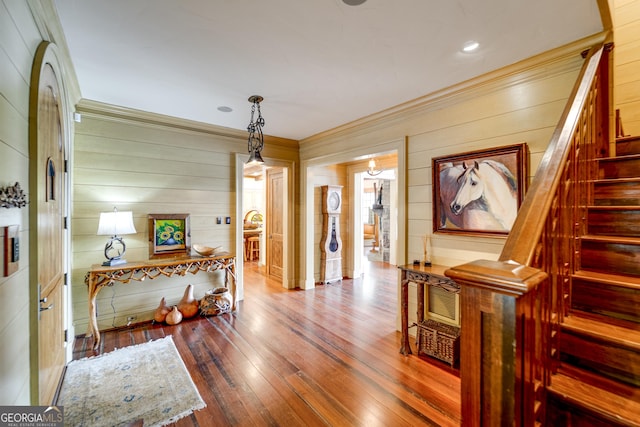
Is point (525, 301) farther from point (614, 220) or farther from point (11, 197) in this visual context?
point (11, 197)

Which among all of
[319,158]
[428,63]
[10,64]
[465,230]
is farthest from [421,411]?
[319,158]

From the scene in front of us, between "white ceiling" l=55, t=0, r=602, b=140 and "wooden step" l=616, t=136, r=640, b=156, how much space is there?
0.84 metres

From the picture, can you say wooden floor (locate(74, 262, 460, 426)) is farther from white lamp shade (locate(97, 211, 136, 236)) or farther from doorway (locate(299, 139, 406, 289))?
white lamp shade (locate(97, 211, 136, 236))

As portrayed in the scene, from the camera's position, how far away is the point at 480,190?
107 inches

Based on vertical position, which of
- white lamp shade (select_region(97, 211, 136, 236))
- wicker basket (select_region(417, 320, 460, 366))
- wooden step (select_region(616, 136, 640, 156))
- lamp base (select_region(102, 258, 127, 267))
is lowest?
wicker basket (select_region(417, 320, 460, 366))

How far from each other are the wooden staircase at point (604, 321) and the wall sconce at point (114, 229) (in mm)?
3787

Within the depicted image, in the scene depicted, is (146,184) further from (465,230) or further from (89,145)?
(465,230)

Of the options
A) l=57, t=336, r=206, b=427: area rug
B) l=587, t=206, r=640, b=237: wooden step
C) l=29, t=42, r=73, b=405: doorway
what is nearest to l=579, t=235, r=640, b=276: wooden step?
l=587, t=206, r=640, b=237: wooden step

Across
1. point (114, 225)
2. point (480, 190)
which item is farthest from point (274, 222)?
point (480, 190)

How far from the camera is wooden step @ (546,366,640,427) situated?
1.00m

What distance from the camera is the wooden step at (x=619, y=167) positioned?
6.28 feet

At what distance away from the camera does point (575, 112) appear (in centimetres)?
154

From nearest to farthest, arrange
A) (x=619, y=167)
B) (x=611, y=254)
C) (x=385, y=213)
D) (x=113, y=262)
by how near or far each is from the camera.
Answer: (x=611, y=254) < (x=619, y=167) < (x=113, y=262) < (x=385, y=213)

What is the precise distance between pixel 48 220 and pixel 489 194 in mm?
3515
